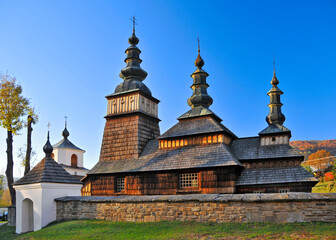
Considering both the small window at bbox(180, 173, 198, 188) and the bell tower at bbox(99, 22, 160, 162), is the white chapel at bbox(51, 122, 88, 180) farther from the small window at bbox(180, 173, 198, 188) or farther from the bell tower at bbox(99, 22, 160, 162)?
the small window at bbox(180, 173, 198, 188)

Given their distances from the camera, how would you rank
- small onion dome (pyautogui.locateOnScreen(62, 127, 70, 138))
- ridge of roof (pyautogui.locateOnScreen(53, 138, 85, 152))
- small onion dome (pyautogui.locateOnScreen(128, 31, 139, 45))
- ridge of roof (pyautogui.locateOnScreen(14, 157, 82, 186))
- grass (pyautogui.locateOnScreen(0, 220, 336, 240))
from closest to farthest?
grass (pyautogui.locateOnScreen(0, 220, 336, 240)) → ridge of roof (pyautogui.locateOnScreen(14, 157, 82, 186)) → small onion dome (pyautogui.locateOnScreen(128, 31, 139, 45)) → ridge of roof (pyautogui.locateOnScreen(53, 138, 85, 152)) → small onion dome (pyautogui.locateOnScreen(62, 127, 70, 138))

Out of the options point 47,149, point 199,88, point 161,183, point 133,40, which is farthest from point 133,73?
point 47,149

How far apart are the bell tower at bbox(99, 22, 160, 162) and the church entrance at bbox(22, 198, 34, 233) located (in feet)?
29.1

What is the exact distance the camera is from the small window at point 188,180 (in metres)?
19.5

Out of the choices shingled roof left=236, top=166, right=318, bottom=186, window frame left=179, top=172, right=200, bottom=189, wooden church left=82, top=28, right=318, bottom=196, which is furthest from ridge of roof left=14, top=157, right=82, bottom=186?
shingled roof left=236, top=166, right=318, bottom=186

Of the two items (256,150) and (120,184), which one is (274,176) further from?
(120,184)

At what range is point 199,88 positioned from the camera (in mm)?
25609

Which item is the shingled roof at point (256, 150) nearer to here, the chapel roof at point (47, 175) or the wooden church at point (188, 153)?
the wooden church at point (188, 153)

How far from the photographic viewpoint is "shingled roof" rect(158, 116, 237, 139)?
2087cm

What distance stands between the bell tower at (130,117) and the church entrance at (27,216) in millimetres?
8855

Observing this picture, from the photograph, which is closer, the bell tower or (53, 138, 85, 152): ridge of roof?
the bell tower

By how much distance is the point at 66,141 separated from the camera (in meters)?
37.9

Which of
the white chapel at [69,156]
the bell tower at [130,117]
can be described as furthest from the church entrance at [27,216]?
the white chapel at [69,156]

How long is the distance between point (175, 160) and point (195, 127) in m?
2.99
